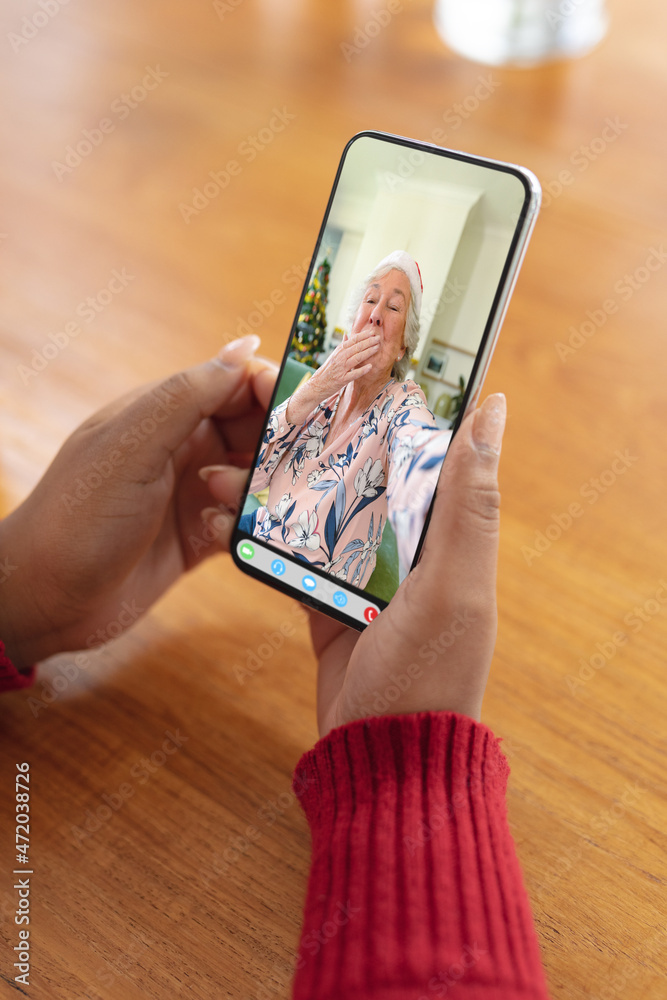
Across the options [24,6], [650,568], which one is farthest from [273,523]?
[24,6]

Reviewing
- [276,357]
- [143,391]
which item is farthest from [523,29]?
[143,391]

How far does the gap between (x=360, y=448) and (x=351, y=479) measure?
0.02 metres

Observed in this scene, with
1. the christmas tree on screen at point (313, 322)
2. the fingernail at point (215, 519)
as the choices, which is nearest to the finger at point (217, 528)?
the fingernail at point (215, 519)

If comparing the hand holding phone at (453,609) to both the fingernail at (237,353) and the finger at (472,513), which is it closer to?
the finger at (472,513)

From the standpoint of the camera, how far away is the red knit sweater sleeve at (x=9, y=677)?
1.25ft

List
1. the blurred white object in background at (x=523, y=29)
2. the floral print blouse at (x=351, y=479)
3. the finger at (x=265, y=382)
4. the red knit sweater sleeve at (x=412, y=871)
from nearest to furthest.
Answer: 1. the red knit sweater sleeve at (x=412, y=871)
2. the floral print blouse at (x=351, y=479)
3. the finger at (x=265, y=382)
4. the blurred white object in background at (x=523, y=29)

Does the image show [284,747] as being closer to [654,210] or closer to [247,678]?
[247,678]

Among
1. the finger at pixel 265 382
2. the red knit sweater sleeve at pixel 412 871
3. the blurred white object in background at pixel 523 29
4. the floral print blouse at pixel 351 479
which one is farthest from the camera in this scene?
the blurred white object in background at pixel 523 29

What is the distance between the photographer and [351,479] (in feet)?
1.28

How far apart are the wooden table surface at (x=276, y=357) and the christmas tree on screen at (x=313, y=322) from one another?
0.47ft

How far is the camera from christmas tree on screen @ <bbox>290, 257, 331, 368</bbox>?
1.32 feet

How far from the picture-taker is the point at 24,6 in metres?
0.91

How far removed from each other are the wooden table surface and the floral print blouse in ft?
0.23

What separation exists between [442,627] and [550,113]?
22.4 inches
